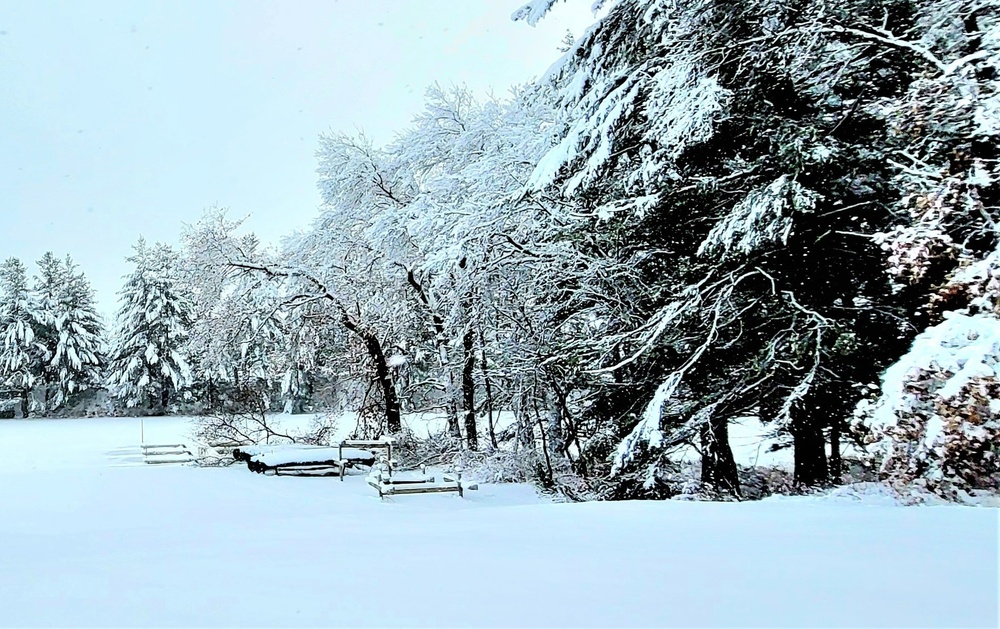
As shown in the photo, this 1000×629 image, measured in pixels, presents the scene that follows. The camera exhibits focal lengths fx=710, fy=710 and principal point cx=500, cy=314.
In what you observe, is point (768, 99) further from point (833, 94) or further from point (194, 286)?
point (194, 286)

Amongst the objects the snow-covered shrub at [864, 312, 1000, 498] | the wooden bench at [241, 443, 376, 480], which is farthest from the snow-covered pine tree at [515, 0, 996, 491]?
the wooden bench at [241, 443, 376, 480]

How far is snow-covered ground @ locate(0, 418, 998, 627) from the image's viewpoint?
117 inches

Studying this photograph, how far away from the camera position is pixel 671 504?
6.48m

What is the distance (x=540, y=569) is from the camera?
371 centimetres

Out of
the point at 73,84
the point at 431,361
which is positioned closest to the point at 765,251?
the point at 431,361

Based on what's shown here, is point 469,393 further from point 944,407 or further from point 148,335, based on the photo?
point 148,335

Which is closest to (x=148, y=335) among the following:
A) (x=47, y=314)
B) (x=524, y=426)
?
(x=47, y=314)

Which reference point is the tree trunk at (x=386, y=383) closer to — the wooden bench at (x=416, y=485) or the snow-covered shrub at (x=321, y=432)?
the snow-covered shrub at (x=321, y=432)

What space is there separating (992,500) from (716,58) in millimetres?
5545

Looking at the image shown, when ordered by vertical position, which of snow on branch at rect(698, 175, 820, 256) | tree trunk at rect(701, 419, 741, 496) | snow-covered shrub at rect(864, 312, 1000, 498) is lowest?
tree trunk at rect(701, 419, 741, 496)

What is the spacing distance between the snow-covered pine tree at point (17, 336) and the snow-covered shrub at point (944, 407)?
43.4 m

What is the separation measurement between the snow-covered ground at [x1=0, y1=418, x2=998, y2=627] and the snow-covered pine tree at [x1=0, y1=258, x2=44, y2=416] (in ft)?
126

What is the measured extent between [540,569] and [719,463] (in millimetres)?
6781

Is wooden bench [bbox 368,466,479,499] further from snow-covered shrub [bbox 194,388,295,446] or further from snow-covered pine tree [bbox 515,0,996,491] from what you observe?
snow-covered shrub [bbox 194,388,295,446]
